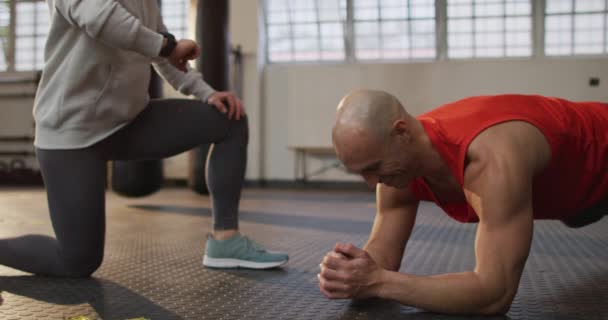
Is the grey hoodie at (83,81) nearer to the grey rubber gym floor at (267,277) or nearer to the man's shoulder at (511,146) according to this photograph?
the grey rubber gym floor at (267,277)

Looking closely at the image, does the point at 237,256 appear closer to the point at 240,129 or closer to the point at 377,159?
the point at 240,129

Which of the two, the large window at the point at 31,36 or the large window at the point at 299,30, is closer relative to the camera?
the large window at the point at 299,30

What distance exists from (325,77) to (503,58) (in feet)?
6.84

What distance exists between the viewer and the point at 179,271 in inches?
72.6

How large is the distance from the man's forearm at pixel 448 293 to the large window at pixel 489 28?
618 centimetres

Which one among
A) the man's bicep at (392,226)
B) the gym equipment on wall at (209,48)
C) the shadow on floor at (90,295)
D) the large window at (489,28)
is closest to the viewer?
the shadow on floor at (90,295)

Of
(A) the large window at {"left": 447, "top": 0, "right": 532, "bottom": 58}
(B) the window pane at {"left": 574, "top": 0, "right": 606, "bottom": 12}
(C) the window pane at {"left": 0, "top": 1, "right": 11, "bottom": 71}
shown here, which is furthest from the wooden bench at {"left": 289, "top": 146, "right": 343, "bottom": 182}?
(C) the window pane at {"left": 0, "top": 1, "right": 11, "bottom": 71}

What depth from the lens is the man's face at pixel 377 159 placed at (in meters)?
1.13

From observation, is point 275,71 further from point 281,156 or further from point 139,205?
point 139,205

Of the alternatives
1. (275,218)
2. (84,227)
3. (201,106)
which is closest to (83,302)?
(84,227)

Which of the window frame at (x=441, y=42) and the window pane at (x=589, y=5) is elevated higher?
the window pane at (x=589, y=5)

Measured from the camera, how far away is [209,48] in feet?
16.3

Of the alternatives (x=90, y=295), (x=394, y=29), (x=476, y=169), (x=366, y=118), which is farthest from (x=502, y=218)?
(x=394, y=29)

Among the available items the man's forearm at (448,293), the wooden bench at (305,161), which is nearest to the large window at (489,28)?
the wooden bench at (305,161)
